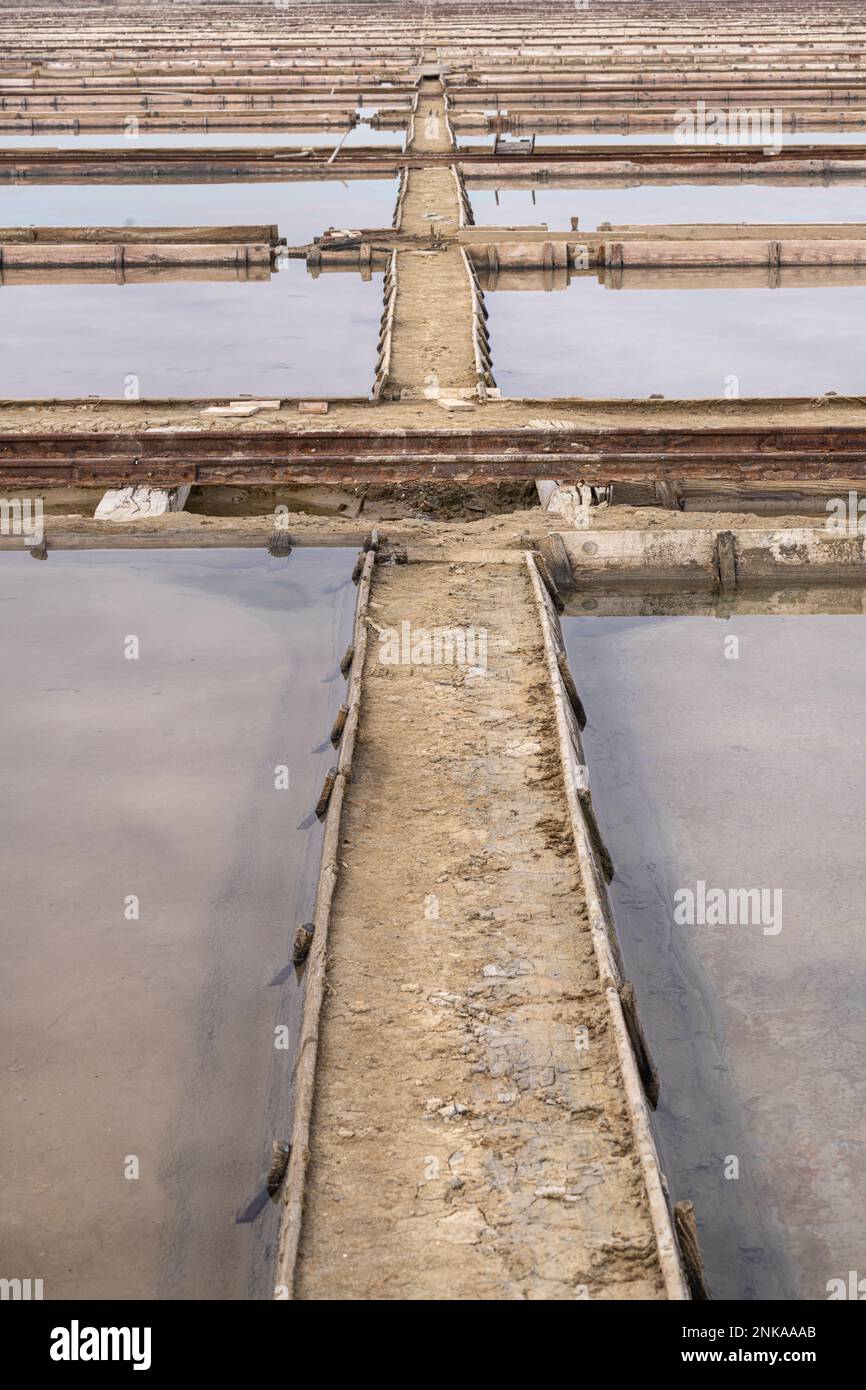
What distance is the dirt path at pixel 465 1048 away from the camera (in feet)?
14.6

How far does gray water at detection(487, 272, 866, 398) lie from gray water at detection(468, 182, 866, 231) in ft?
11.9

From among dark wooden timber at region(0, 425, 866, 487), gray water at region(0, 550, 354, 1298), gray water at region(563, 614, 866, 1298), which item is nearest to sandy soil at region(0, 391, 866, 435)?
dark wooden timber at region(0, 425, 866, 487)

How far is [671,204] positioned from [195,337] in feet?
34.2

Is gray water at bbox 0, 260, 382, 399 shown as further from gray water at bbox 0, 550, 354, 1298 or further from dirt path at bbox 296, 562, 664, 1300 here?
dirt path at bbox 296, 562, 664, 1300

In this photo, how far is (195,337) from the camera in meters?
17.4

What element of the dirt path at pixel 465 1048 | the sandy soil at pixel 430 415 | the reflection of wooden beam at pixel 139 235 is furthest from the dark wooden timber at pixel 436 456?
the reflection of wooden beam at pixel 139 235

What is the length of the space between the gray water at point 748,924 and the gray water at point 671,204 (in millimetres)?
14464

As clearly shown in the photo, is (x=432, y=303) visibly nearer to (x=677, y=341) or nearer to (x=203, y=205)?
(x=677, y=341)

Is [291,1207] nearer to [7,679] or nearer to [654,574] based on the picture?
[7,679]

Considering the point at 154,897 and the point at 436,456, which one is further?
the point at 436,456

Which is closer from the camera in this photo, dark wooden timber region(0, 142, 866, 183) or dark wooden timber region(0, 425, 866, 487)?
dark wooden timber region(0, 425, 866, 487)

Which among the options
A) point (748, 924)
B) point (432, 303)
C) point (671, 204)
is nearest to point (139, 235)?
point (432, 303)

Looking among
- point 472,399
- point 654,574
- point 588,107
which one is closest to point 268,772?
point 654,574

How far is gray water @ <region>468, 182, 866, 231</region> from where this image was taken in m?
23.2
